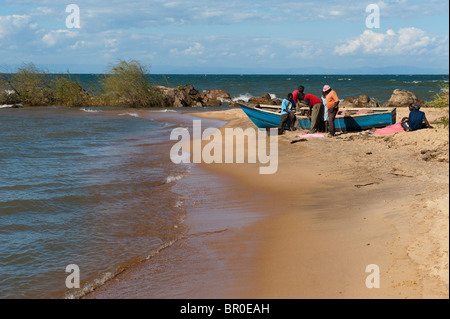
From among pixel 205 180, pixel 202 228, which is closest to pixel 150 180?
pixel 205 180

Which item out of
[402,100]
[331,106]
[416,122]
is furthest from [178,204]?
[402,100]

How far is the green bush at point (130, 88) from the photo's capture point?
3700 centimetres

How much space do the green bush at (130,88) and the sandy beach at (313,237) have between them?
2696 centimetres

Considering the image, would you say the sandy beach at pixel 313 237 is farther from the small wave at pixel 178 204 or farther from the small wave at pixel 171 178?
the small wave at pixel 171 178

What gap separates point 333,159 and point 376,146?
223 cm

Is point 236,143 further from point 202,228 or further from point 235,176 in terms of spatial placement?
point 202,228

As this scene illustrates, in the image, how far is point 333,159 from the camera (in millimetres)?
12578

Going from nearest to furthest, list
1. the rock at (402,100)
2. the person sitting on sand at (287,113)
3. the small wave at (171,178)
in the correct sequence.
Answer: the small wave at (171,178)
the person sitting on sand at (287,113)
the rock at (402,100)

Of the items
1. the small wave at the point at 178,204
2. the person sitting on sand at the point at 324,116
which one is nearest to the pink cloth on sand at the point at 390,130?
the person sitting on sand at the point at 324,116

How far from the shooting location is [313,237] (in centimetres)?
700

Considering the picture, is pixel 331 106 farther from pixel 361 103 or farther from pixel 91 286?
pixel 361 103

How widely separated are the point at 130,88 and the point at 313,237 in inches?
1278

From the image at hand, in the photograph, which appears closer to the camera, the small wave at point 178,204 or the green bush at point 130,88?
the small wave at point 178,204

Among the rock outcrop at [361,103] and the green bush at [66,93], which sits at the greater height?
the green bush at [66,93]
